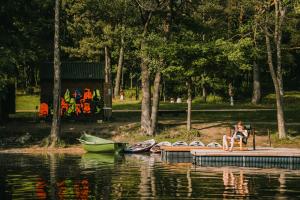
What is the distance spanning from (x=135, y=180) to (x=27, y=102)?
62.4 m

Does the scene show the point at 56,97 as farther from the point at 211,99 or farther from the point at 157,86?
the point at 211,99

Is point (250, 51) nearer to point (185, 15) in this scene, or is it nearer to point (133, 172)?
point (185, 15)

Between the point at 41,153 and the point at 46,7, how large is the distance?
56.7 ft

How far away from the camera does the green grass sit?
9050cm

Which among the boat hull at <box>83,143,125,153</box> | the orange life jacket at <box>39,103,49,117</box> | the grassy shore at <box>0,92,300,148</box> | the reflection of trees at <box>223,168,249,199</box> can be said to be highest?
the orange life jacket at <box>39,103,49,117</box>

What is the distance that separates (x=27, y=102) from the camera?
95812mm

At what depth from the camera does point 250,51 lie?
58000 mm

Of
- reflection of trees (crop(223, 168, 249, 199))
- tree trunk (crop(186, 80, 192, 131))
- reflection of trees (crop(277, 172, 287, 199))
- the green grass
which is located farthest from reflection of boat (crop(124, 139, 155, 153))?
the green grass

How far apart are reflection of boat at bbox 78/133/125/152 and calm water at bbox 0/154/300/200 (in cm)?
552

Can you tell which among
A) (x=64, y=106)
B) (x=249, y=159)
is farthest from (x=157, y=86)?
(x=249, y=159)

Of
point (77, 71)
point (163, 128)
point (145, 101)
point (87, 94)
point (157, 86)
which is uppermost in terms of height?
point (77, 71)

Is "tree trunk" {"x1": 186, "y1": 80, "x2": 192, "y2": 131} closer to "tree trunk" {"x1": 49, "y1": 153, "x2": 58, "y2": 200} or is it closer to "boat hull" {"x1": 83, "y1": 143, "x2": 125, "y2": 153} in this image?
"boat hull" {"x1": 83, "y1": 143, "x2": 125, "y2": 153}

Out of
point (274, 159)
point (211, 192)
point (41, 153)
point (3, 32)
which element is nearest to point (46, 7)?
point (3, 32)

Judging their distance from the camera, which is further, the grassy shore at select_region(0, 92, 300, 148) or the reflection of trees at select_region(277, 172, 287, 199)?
the grassy shore at select_region(0, 92, 300, 148)
